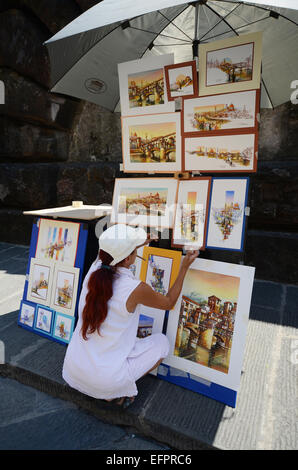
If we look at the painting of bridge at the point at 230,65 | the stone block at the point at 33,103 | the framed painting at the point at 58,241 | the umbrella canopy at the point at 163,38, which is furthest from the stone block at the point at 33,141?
the painting of bridge at the point at 230,65

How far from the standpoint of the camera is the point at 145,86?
1.88 meters

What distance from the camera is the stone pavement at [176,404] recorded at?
1.41 metres

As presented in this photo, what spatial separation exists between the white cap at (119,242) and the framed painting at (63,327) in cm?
89

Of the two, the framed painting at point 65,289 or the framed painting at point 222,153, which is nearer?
the framed painting at point 222,153

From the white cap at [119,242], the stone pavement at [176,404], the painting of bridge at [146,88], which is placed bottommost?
the stone pavement at [176,404]

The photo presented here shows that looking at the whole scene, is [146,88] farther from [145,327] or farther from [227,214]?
[145,327]

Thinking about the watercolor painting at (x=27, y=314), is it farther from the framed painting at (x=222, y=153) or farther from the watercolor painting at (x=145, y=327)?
the framed painting at (x=222, y=153)

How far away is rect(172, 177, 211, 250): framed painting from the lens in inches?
70.6

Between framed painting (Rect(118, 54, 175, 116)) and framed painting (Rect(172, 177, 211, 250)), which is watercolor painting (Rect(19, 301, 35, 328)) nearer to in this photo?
framed painting (Rect(172, 177, 211, 250))

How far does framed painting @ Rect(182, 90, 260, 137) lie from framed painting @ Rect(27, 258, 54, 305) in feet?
4.52

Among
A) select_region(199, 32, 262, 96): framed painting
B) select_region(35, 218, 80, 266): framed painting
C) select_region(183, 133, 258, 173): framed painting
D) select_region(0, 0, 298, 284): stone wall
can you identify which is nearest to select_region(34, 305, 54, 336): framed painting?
select_region(35, 218, 80, 266): framed painting

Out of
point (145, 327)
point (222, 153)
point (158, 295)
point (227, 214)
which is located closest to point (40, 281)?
point (145, 327)

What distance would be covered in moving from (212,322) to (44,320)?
1.26 meters

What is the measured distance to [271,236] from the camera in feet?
10.8
